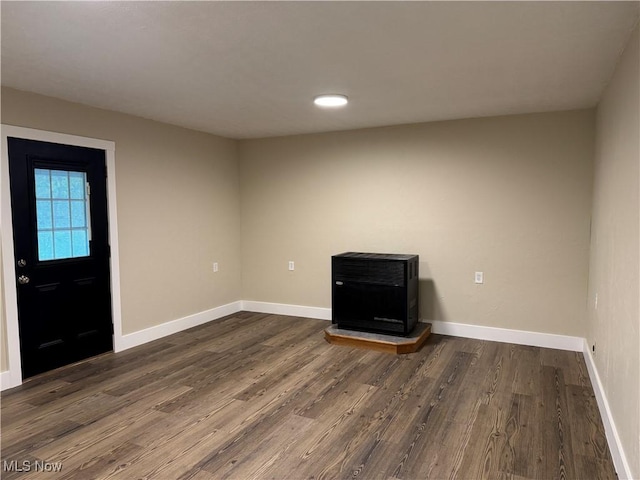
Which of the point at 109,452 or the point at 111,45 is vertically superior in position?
the point at 111,45

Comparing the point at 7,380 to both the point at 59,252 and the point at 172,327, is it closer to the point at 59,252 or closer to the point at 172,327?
the point at 59,252

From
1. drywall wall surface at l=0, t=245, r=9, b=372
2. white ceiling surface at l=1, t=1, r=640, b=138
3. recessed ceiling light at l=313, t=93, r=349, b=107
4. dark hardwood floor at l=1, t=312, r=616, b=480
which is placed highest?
recessed ceiling light at l=313, t=93, r=349, b=107

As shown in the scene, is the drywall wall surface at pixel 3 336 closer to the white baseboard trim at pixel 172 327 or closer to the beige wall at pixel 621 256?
the white baseboard trim at pixel 172 327

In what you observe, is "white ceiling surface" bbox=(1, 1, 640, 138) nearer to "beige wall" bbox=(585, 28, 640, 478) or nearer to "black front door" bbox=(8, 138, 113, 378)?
"beige wall" bbox=(585, 28, 640, 478)

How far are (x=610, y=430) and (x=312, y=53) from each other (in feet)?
8.98

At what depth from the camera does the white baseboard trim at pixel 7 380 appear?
10.2 feet

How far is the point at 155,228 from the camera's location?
4.33m

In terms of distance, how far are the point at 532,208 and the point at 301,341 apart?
8.68 ft

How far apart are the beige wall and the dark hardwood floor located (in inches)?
15.8

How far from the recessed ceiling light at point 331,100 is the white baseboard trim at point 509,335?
252 cm

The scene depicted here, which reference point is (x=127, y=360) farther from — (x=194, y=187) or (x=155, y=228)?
(x=194, y=187)

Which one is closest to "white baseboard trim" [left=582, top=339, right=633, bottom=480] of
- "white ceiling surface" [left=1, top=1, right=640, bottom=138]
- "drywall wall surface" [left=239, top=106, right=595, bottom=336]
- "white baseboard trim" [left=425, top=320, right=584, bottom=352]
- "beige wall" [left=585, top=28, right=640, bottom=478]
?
"beige wall" [left=585, top=28, right=640, bottom=478]

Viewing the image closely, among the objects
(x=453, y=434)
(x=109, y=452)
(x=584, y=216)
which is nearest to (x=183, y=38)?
(x=109, y=452)

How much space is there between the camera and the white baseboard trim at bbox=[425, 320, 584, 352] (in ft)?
13.0
